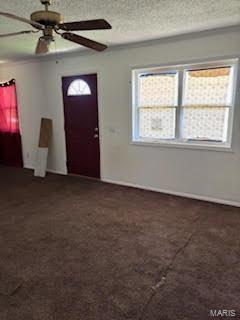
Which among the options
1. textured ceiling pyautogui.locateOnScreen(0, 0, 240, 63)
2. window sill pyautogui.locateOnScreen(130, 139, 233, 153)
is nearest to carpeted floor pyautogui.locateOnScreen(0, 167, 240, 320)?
window sill pyautogui.locateOnScreen(130, 139, 233, 153)

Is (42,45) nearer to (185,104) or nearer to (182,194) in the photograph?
(185,104)

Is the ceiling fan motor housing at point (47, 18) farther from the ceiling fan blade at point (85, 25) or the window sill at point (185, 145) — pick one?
the window sill at point (185, 145)

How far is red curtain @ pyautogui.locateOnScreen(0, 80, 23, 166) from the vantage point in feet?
18.6

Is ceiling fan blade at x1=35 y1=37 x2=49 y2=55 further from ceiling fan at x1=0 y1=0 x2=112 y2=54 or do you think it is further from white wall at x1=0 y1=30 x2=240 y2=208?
white wall at x1=0 y1=30 x2=240 y2=208

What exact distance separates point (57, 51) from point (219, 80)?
289cm

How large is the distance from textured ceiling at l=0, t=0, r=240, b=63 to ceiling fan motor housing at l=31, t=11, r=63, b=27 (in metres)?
0.59

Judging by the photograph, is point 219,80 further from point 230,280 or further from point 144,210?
point 230,280

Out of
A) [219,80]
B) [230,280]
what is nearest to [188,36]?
[219,80]

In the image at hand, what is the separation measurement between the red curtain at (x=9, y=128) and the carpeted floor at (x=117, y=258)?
243cm

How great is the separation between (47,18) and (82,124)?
9.90ft

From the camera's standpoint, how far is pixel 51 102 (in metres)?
5.12

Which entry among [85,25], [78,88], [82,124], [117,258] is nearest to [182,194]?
[117,258]

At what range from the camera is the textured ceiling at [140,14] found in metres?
2.34

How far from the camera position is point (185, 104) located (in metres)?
3.74
